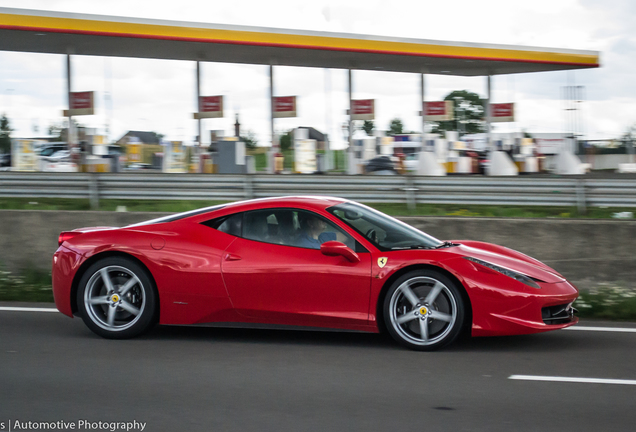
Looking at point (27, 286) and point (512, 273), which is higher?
point (512, 273)

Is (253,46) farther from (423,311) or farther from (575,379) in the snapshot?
(575,379)

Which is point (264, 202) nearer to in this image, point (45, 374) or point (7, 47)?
point (45, 374)

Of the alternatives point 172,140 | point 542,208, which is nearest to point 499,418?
point 542,208

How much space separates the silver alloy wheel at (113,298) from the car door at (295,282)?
0.84 metres

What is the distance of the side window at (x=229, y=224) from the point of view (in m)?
5.71

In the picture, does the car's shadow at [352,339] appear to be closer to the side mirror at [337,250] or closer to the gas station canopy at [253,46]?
the side mirror at [337,250]

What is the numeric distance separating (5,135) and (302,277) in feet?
241

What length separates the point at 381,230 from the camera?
225 inches

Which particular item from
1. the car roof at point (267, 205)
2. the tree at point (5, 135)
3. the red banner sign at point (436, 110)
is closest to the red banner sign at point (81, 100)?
the red banner sign at point (436, 110)

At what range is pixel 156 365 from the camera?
16.2 ft

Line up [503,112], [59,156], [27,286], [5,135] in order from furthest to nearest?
[5,135], [59,156], [503,112], [27,286]

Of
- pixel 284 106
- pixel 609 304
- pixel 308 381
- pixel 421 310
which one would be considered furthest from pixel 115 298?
pixel 284 106

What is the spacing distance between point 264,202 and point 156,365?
1.62m

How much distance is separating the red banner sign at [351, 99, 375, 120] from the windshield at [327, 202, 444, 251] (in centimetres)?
1578
